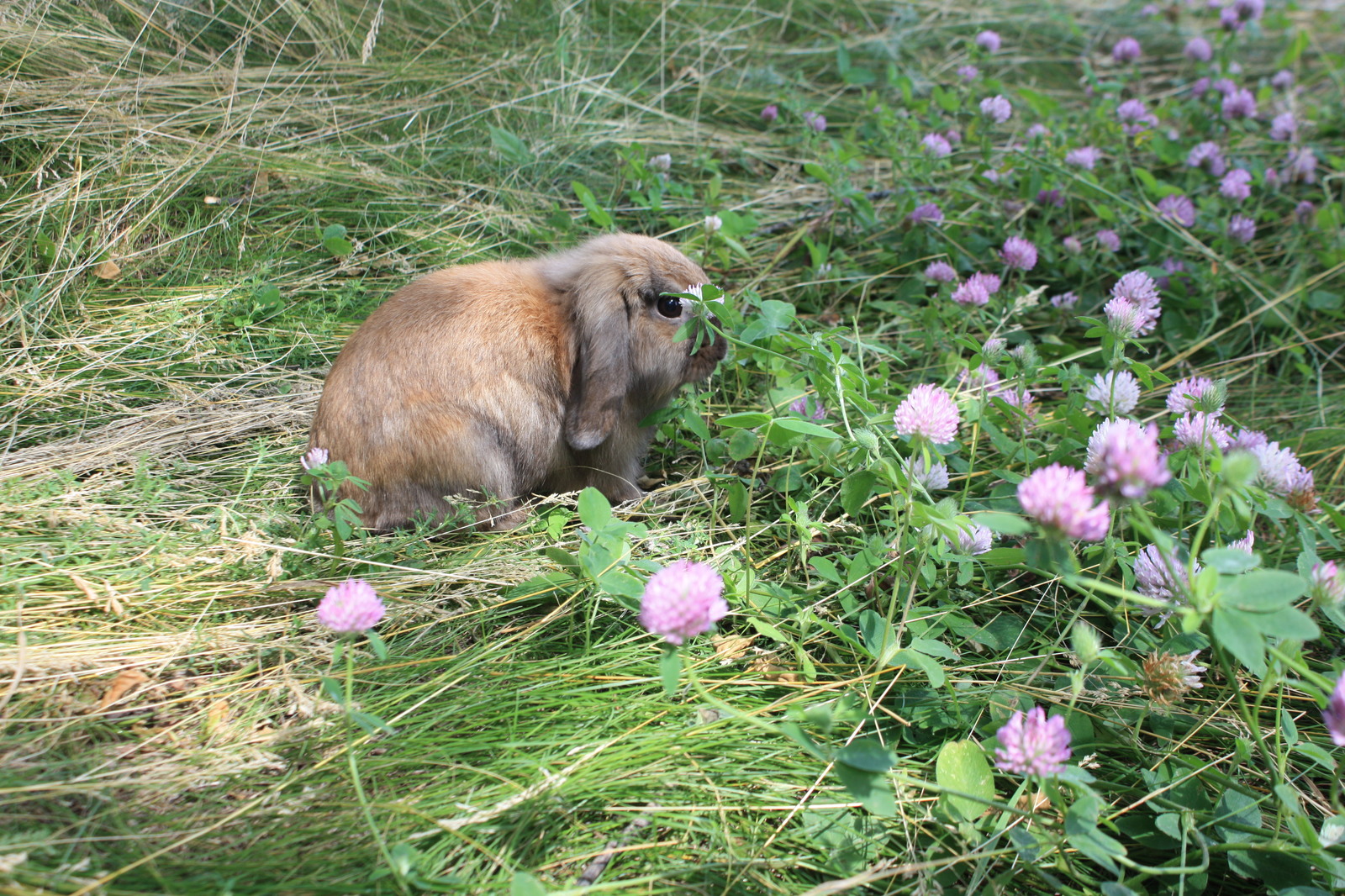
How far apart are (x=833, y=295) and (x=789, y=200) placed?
0.79 metres

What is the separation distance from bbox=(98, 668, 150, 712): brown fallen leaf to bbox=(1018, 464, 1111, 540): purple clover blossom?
6.73 feet

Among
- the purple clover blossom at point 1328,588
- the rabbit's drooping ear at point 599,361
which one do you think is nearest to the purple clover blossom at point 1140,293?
the purple clover blossom at point 1328,588

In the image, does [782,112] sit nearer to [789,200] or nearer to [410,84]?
[789,200]

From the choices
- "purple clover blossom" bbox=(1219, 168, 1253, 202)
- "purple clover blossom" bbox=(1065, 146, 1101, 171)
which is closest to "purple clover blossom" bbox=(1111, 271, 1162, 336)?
"purple clover blossom" bbox=(1065, 146, 1101, 171)

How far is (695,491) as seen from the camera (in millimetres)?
3068

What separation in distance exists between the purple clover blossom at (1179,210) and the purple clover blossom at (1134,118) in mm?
669

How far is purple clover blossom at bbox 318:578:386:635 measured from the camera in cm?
169

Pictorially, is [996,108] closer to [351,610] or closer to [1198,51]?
[1198,51]

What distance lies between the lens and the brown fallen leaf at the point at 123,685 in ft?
6.65

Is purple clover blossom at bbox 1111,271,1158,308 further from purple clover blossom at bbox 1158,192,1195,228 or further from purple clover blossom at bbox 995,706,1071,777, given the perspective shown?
purple clover blossom at bbox 995,706,1071,777

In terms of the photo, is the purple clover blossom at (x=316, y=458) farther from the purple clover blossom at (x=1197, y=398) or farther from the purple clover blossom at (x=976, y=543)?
the purple clover blossom at (x=1197, y=398)

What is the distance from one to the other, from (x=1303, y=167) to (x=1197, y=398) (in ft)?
9.98

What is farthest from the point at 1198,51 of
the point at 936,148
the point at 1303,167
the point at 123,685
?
the point at 123,685

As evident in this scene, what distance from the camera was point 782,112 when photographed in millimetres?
5328
